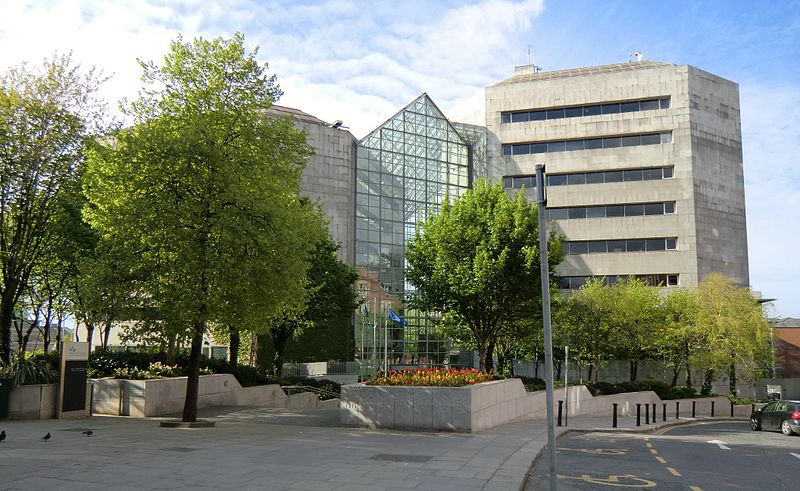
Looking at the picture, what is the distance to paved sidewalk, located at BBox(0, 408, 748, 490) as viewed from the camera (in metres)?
9.59

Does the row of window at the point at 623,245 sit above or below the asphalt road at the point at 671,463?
above

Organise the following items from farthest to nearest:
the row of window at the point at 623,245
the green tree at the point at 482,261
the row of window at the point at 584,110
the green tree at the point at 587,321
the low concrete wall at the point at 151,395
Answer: the row of window at the point at 584,110, the row of window at the point at 623,245, the green tree at the point at 587,321, the green tree at the point at 482,261, the low concrete wall at the point at 151,395

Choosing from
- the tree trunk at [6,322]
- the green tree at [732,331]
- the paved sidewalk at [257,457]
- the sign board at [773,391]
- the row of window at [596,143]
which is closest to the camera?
the paved sidewalk at [257,457]

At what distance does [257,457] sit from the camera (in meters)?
12.1

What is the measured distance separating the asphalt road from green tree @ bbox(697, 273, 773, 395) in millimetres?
18987

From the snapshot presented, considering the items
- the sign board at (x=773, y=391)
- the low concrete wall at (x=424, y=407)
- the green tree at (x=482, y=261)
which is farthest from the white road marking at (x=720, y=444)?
the sign board at (x=773, y=391)

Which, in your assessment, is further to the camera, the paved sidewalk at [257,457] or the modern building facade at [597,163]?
the modern building facade at [597,163]

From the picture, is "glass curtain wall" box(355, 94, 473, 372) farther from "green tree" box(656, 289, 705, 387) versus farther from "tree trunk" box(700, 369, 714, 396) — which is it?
"tree trunk" box(700, 369, 714, 396)

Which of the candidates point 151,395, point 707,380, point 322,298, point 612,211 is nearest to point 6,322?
point 151,395

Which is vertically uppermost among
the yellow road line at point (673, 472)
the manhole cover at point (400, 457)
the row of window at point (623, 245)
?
the row of window at point (623, 245)

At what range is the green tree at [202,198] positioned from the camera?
16141 mm

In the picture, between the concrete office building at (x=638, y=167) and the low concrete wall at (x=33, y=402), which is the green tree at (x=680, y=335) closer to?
the concrete office building at (x=638, y=167)

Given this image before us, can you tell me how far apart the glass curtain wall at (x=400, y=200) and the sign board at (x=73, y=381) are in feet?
106

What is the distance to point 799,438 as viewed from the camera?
22594 mm
